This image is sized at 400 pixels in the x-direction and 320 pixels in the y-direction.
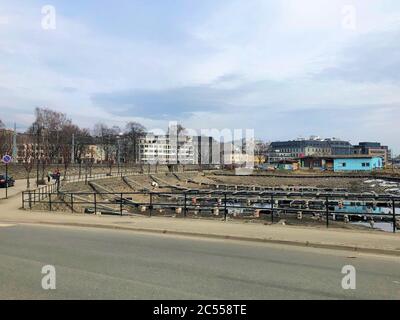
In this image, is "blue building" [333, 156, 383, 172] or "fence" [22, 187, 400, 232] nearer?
"fence" [22, 187, 400, 232]

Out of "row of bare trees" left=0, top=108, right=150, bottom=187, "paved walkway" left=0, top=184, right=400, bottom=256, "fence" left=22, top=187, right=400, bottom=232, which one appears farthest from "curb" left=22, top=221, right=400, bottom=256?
"row of bare trees" left=0, top=108, right=150, bottom=187

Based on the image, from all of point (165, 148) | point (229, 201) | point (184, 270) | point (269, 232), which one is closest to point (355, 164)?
point (165, 148)

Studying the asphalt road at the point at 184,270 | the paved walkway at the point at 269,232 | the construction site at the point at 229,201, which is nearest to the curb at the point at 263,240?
the paved walkway at the point at 269,232

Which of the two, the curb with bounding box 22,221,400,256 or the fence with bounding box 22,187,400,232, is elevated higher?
the curb with bounding box 22,221,400,256

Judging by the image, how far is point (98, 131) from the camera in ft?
452

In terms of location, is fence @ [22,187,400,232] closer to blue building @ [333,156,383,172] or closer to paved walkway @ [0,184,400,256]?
paved walkway @ [0,184,400,256]

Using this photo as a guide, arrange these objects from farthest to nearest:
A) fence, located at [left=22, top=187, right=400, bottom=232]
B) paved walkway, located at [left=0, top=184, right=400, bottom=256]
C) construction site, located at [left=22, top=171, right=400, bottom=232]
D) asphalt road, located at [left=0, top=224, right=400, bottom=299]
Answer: fence, located at [left=22, top=187, right=400, bottom=232] < construction site, located at [left=22, top=171, right=400, bottom=232] < paved walkway, located at [left=0, top=184, right=400, bottom=256] < asphalt road, located at [left=0, top=224, right=400, bottom=299]

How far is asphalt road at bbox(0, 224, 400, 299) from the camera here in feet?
25.2

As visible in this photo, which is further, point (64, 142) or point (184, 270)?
point (64, 142)

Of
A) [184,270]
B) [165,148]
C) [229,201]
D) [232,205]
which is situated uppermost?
[165,148]

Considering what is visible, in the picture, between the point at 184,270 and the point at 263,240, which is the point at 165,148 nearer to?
the point at 263,240

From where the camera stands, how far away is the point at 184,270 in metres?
9.66

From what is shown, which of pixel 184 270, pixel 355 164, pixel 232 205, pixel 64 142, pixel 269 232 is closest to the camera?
pixel 184 270
